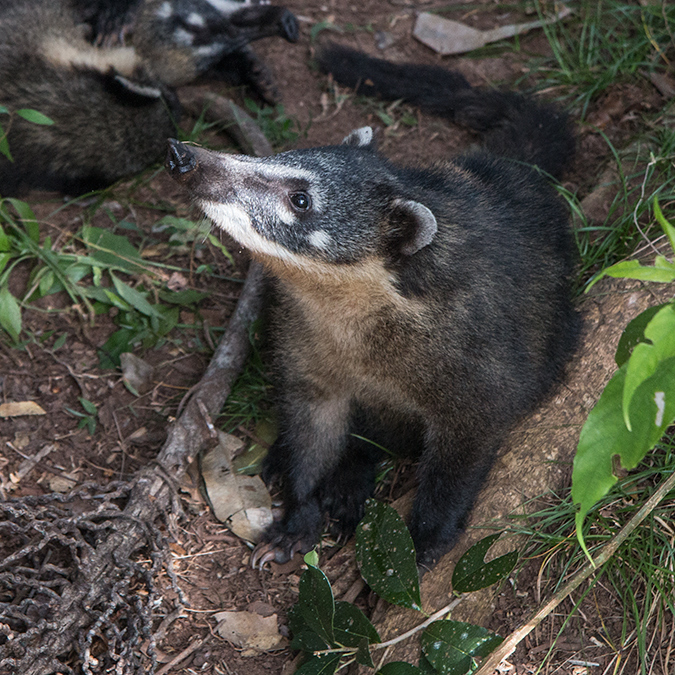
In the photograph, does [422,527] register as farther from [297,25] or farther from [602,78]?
[297,25]

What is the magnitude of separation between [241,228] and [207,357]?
1440 millimetres

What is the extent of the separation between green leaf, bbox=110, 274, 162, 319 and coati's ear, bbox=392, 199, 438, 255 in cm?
187

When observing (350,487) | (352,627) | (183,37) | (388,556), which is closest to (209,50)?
(183,37)

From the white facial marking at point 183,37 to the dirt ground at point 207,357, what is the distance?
0.42 m

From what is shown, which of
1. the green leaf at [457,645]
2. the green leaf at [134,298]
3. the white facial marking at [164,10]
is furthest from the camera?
the white facial marking at [164,10]

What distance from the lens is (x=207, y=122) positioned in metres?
5.42

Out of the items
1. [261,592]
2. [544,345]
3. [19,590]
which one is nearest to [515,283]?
[544,345]

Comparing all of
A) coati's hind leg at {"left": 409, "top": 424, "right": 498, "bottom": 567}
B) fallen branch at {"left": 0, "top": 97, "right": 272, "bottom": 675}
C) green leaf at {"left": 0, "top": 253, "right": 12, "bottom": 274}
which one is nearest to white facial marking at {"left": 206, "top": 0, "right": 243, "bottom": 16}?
green leaf at {"left": 0, "top": 253, "right": 12, "bottom": 274}

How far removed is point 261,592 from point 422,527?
0.81m

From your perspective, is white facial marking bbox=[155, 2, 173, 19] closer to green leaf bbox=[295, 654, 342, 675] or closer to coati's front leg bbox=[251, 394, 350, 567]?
coati's front leg bbox=[251, 394, 350, 567]

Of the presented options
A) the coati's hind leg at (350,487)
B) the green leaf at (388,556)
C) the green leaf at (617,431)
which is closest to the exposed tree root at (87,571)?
the coati's hind leg at (350,487)

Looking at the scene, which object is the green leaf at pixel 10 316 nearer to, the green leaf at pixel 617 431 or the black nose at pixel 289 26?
the black nose at pixel 289 26

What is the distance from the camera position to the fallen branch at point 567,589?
8.64ft

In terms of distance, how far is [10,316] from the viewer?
13.3 feet
